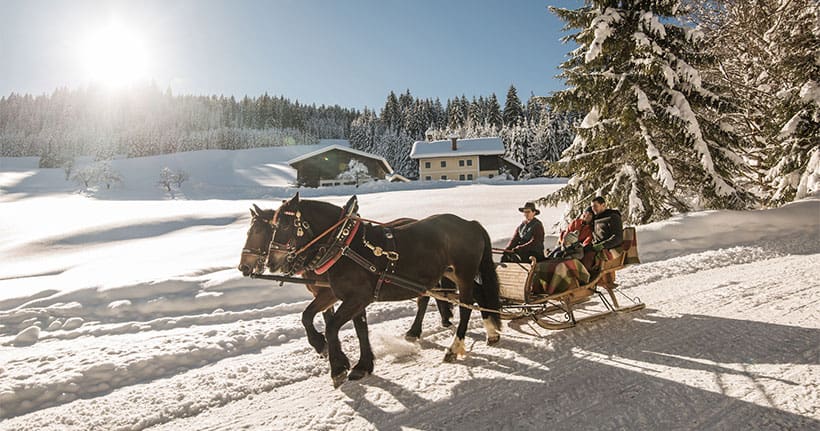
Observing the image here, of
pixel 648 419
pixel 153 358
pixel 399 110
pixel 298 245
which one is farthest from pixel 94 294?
pixel 399 110

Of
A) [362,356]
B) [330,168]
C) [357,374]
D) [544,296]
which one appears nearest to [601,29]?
[544,296]

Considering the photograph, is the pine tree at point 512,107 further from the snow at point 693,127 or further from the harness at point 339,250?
the harness at point 339,250

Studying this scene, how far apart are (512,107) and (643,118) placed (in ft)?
250

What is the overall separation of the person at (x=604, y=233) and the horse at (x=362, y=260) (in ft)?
5.82

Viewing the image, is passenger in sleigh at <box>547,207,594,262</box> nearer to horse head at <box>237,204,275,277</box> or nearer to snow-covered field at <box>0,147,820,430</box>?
snow-covered field at <box>0,147,820,430</box>

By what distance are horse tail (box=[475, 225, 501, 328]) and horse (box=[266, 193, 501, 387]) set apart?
2 cm

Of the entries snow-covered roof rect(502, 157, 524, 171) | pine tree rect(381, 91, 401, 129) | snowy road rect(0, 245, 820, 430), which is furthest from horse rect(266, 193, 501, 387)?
pine tree rect(381, 91, 401, 129)

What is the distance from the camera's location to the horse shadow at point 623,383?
3.42 metres

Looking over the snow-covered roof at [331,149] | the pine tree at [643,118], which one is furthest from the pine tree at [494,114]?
the pine tree at [643,118]

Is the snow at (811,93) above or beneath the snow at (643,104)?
above

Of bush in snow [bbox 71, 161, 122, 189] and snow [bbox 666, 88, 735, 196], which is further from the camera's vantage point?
bush in snow [bbox 71, 161, 122, 189]

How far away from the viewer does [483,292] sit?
18.5 feet

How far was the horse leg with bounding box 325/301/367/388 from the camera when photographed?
4301 millimetres

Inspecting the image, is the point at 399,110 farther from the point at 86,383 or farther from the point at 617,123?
the point at 86,383
